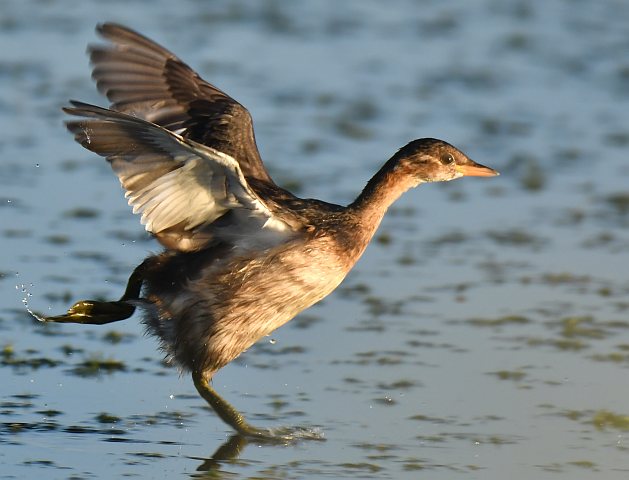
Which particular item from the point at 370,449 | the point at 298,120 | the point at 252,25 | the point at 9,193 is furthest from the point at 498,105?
the point at 370,449

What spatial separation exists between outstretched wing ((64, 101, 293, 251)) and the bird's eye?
1071 mm

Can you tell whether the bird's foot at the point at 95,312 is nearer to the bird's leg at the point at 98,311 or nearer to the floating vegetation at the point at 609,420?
the bird's leg at the point at 98,311

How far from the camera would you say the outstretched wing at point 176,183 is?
6.29 m

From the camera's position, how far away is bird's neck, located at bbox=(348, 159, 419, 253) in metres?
7.21

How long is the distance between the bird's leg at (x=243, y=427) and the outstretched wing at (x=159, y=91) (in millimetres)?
1450

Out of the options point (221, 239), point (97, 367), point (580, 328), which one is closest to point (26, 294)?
point (97, 367)

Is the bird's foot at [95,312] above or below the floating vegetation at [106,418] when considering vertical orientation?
above

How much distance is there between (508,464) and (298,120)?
6.16 m

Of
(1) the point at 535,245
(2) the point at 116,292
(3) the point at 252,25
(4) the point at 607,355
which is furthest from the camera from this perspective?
(3) the point at 252,25

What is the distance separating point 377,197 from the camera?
7293 mm

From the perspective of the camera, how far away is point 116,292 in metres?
8.51

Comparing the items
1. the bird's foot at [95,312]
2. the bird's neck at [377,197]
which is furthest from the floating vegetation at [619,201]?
the bird's foot at [95,312]

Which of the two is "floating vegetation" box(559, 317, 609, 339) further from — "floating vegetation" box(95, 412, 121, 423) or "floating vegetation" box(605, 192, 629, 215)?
"floating vegetation" box(95, 412, 121, 423)

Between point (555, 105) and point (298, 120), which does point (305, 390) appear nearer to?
point (298, 120)
